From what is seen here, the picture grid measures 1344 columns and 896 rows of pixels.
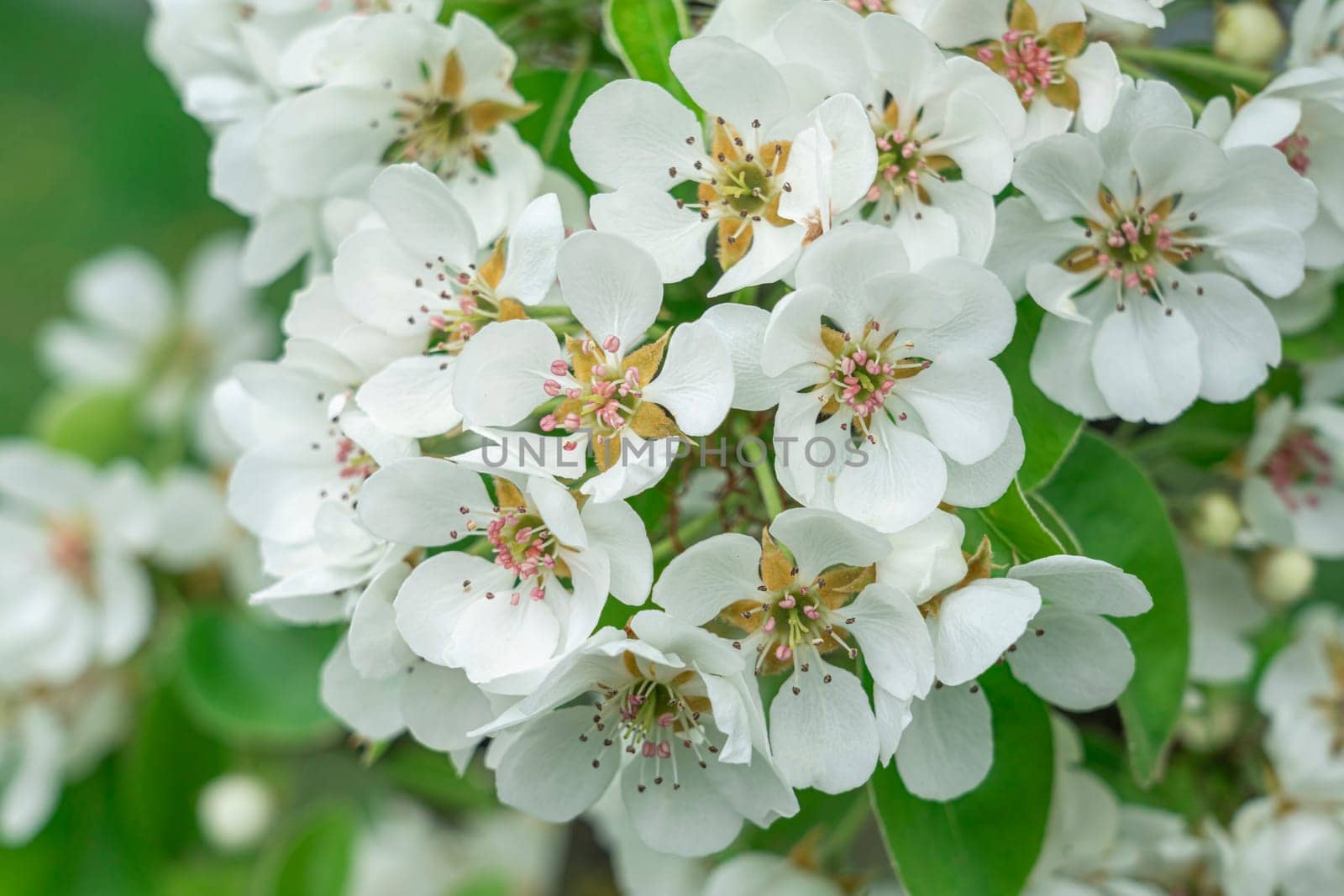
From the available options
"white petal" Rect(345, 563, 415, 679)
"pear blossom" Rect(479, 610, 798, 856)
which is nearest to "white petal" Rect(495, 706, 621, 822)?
"pear blossom" Rect(479, 610, 798, 856)

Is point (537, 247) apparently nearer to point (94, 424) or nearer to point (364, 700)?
point (364, 700)

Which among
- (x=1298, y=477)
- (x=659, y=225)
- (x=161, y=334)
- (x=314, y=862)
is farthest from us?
(x=161, y=334)

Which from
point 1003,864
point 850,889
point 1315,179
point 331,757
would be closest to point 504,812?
point 331,757

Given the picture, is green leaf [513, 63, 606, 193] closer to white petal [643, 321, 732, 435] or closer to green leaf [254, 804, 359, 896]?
white petal [643, 321, 732, 435]

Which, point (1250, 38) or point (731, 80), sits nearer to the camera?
point (731, 80)

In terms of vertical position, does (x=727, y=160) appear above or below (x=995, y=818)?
above

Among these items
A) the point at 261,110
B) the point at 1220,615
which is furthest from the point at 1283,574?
the point at 261,110

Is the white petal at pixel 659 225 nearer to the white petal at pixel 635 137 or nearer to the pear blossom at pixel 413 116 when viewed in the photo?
the white petal at pixel 635 137

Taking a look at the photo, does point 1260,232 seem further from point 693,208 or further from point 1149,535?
point 693,208
